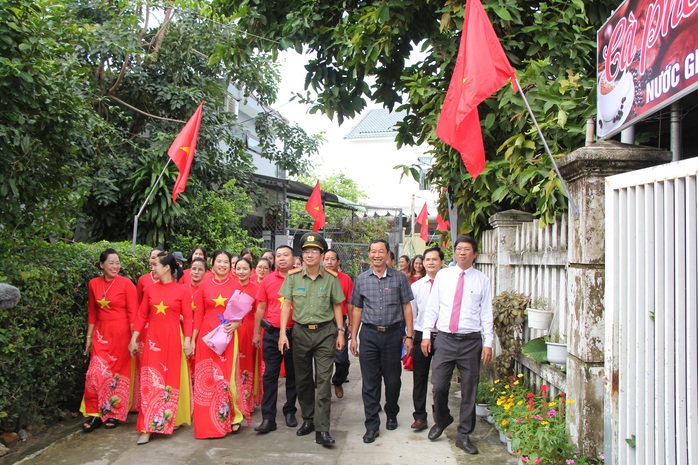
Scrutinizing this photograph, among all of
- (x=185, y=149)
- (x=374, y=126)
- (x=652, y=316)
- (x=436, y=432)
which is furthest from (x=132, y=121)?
(x=374, y=126)

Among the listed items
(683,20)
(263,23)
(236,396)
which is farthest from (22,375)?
(263,23)

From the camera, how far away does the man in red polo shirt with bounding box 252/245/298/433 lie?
6.32 meters

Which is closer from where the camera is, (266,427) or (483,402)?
(266,427)

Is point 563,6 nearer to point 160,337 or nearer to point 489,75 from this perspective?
point 489,75

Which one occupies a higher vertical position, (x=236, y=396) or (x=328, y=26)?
(x=328, y=26)

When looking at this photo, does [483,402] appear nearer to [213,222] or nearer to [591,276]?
[591,276]

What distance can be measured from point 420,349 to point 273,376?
5.04 feet

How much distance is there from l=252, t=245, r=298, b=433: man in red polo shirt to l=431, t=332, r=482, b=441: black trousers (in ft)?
5.36

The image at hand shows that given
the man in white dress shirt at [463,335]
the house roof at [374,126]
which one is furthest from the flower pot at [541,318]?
the house roof at [374,126]

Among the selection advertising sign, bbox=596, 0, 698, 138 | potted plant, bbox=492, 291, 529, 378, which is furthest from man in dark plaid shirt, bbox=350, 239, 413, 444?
advertising sign, bbox=596, 0, 698, 138

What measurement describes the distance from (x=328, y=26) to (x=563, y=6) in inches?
133

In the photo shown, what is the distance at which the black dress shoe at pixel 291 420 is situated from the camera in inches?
256

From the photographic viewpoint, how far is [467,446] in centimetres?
564

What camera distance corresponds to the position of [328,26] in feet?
30.4
